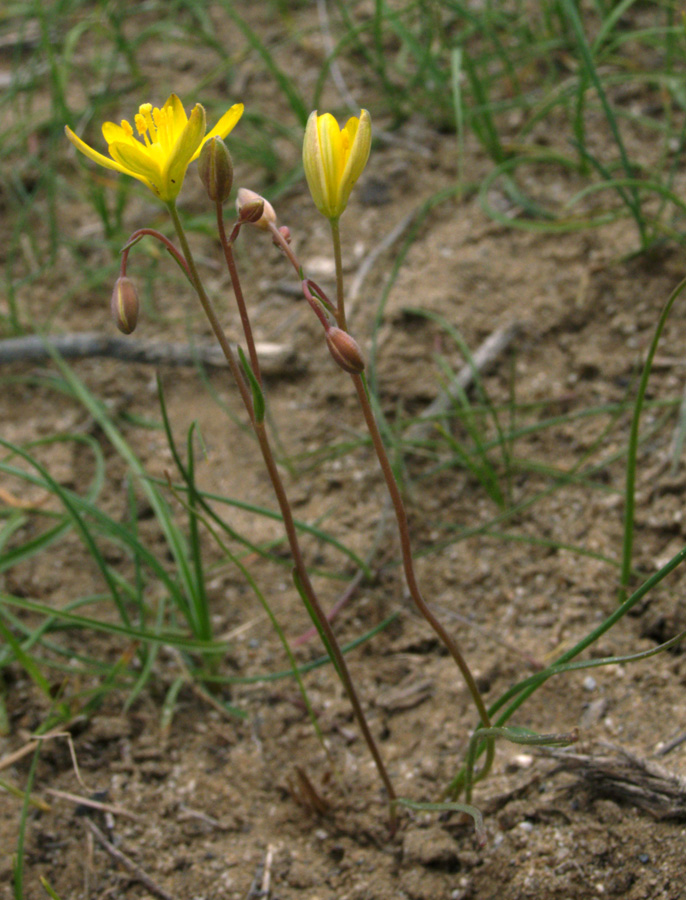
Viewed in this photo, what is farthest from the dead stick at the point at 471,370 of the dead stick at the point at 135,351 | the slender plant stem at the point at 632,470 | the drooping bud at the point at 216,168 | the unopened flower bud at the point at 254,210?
the drooping bud at the point at 216,168

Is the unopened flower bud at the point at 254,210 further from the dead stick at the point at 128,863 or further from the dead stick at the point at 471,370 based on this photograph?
the dead stick at the point at 128,863

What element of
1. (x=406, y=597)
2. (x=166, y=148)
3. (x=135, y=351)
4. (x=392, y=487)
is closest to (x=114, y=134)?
(x=166, y=148)

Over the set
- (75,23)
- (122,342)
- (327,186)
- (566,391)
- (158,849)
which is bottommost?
(158,849)

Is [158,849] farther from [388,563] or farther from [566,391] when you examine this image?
[566,391]

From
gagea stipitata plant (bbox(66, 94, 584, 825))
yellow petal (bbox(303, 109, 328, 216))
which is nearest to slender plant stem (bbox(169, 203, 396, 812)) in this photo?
gagea stipitata plant (bbox(66, 94, 584, 825))

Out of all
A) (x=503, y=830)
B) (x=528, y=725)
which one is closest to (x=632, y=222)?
(x=528, y=725)

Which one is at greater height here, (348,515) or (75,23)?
(75,23)
